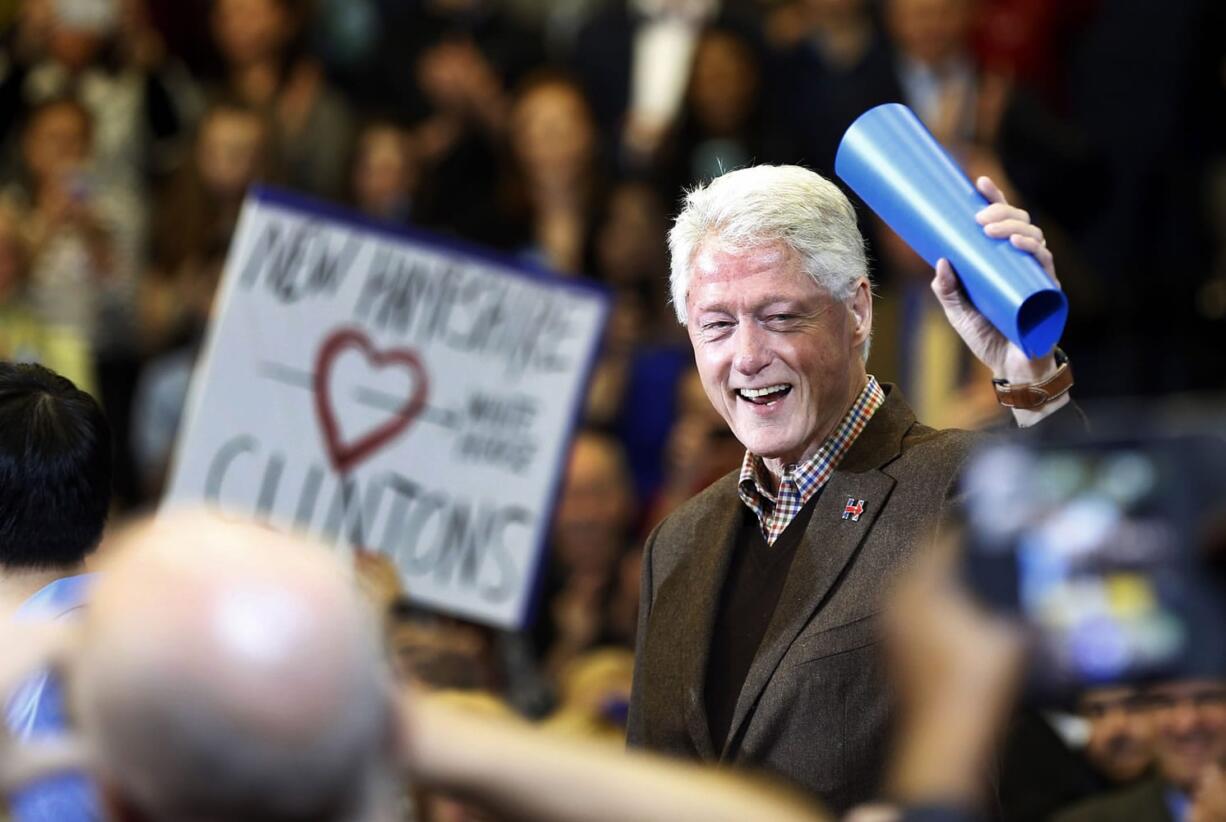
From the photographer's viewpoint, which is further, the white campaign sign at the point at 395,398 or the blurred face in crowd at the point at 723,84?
the blurred face in crowd at the point at 723,84

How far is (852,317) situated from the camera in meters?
2.72

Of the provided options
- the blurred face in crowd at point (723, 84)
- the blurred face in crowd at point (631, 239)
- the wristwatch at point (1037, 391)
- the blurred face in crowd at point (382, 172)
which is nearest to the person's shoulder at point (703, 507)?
the wristwatch at point (1037, 391)

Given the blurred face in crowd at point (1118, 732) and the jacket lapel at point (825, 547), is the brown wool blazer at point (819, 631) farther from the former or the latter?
the blurred face in crowd at point (1118, 732)

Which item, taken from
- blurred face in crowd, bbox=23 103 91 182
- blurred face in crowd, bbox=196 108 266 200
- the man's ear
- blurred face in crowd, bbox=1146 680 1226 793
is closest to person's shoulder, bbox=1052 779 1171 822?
blurred face in crowd, bbox=1146 680 1226 793

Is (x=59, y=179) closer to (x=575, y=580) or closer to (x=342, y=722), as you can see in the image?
(x=575, y=580)

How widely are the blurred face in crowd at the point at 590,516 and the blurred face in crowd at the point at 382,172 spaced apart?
160 centimetres

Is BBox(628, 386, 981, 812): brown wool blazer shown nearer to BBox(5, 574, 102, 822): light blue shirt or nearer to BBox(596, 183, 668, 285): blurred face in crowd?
BBox(5, 574, 102, 822): light blue shirt

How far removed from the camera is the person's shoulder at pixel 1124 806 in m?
3.20

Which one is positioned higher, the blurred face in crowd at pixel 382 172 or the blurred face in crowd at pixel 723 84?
the blurred face in crowd at pixel 723 84

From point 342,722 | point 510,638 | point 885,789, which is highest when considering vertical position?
point 342,722

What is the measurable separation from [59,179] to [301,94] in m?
0.96

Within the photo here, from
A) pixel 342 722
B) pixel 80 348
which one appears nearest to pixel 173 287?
pixel 80 348

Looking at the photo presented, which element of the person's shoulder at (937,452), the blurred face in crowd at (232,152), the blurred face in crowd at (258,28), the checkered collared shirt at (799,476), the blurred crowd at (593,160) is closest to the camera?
the person's shoulder at (937,452)

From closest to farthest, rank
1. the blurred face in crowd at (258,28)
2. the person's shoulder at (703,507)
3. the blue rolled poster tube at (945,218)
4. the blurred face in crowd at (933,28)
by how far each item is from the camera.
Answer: the blue rolled poster tube at (945,218) < the person's shoulder at (703,507) < the blurred face in crowd at (933,28) < the blurred face in crowd at (258,28)
